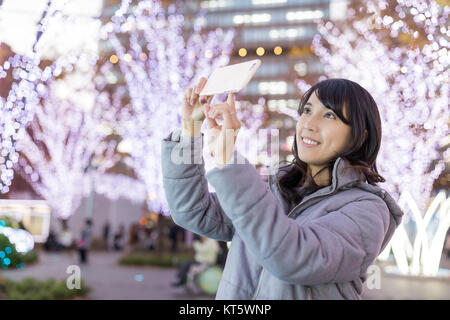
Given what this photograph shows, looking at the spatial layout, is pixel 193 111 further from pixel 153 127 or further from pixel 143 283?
pixel 153 127

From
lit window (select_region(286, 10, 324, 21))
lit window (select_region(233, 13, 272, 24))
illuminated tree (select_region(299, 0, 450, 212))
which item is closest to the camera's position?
illuminated tree (select_region(299, 0, 450, 212))

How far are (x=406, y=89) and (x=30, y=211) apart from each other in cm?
1601

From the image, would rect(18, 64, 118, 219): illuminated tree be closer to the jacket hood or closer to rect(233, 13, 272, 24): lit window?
the jacket hood

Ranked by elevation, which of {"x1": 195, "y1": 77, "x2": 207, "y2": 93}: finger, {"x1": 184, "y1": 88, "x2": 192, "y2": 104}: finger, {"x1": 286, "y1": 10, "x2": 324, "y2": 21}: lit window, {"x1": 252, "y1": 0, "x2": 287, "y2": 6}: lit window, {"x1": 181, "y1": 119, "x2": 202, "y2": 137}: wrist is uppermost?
{"x1": 252, "y1": 0, "x2": 287, "y2": 6}: lit window

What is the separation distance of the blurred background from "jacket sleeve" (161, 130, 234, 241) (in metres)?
0.34

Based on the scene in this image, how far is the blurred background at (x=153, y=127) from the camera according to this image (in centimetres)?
614

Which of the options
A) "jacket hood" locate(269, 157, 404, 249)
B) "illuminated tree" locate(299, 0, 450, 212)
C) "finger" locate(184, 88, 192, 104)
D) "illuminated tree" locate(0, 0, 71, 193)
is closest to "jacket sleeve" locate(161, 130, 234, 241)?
"finger" locate(184, 88, 192, 104)

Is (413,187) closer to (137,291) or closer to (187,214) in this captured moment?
(137,291)

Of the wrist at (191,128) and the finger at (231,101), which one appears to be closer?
the finger at (231,101)

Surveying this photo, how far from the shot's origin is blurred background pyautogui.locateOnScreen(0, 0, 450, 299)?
6143 mm

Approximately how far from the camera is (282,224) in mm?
1149

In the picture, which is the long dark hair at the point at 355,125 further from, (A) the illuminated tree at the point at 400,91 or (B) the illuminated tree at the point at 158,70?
(B) the illuminated tree at the point at 158,70

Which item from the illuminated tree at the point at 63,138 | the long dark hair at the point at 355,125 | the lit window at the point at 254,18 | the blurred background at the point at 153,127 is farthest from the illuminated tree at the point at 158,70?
the lit window at the point at 254,18

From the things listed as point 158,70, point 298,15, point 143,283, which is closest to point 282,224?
point 143,283
